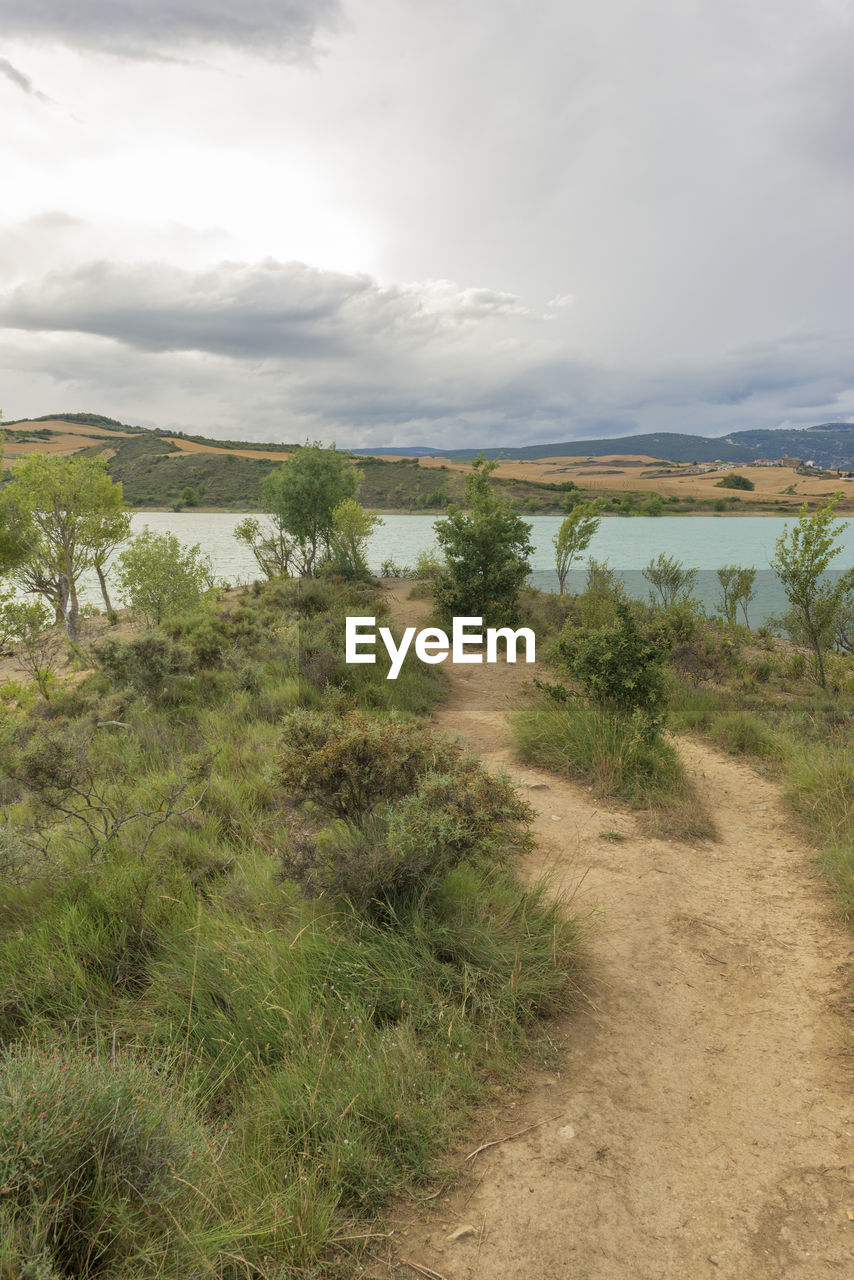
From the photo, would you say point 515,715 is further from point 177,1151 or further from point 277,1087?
point 177,1151

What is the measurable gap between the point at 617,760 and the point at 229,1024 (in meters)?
5.57

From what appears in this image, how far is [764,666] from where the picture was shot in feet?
55.6

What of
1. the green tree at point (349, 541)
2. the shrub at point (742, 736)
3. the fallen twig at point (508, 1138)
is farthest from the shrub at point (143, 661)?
the green tree at point (349, 541)

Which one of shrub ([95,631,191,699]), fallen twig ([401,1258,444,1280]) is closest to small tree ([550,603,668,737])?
fallen twig ([401,1258,444,1280])

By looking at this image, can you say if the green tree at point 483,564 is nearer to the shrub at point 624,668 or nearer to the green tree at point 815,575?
the green tree at point 815,575

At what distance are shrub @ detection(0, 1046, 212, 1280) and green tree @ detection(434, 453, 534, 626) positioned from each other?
1757 centimetres

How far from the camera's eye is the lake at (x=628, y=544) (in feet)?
136

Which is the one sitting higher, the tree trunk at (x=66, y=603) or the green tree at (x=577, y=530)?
the green tree at (x=577, y=530)

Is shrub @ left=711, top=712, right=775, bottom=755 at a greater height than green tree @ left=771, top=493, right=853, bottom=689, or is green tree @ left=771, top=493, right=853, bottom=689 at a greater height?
green tree @ left=771, top=493, right=853, bottom=689

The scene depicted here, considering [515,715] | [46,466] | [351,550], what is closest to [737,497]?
[351,550]

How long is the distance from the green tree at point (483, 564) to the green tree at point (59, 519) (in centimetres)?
1953

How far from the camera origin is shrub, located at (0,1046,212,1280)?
2059 millimetres

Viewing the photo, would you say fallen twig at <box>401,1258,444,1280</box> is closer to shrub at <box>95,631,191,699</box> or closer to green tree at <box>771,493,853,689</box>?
shrub at <box>95,631,191,699</box>

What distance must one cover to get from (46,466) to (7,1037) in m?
32.0
